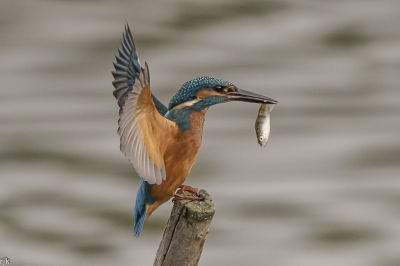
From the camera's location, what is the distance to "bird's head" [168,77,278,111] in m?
3.81

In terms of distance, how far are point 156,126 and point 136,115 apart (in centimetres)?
22

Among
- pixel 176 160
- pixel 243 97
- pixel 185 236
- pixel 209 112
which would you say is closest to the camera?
pixel 185 236

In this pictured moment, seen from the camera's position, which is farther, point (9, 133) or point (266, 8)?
point (266, 8)

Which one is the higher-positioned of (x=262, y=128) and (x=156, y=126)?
(x=262, y=128)

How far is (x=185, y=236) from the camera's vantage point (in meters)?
3.35

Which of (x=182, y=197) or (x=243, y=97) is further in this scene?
(x=243, y=97)

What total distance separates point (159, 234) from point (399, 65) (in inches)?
187

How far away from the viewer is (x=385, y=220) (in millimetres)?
7918

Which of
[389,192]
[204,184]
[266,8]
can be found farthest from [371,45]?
[204,184]

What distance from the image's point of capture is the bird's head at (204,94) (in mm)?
3809

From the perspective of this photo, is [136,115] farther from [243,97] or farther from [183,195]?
[243,97]

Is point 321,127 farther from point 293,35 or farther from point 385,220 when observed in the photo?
point 293,35

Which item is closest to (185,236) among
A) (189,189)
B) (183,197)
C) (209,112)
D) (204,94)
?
(183,197)

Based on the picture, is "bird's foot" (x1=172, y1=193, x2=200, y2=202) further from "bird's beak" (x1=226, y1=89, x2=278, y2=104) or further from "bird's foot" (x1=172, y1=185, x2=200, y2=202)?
"bird's beak" (x1=226, y1=89, x2=278, y2=104)
